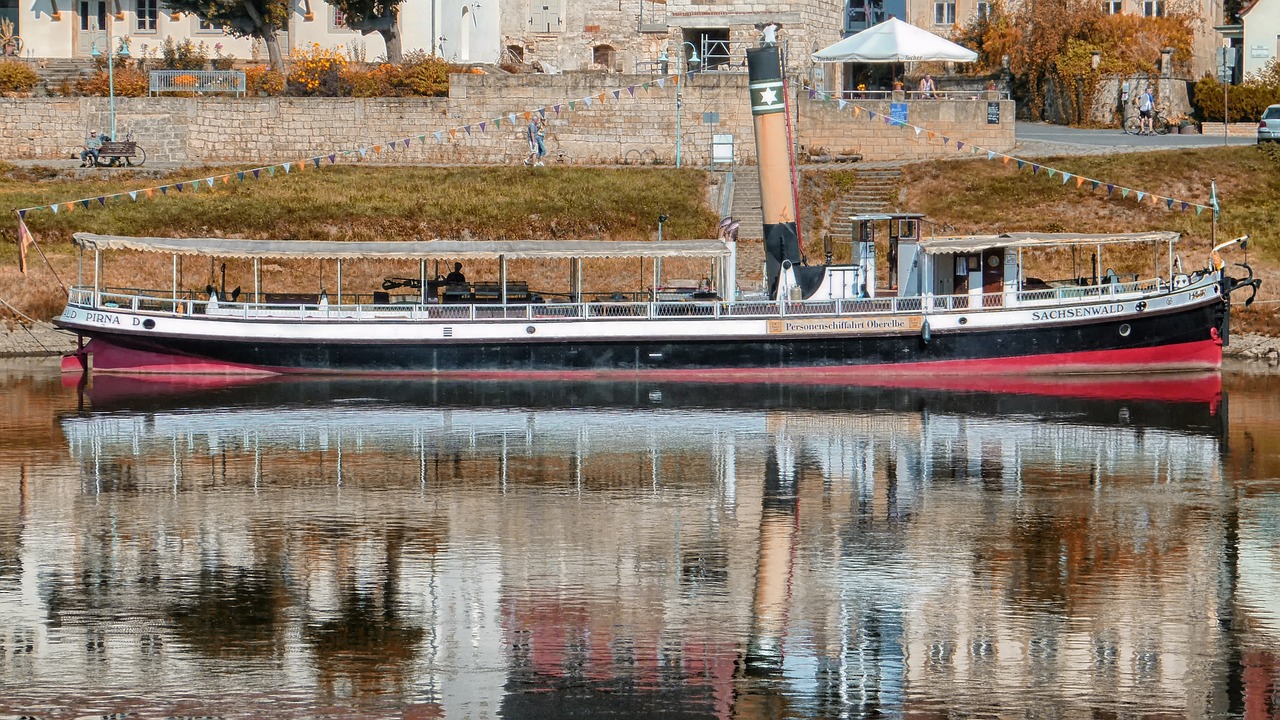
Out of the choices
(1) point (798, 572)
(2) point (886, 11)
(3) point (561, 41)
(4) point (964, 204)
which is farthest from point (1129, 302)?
(2) point (886, 11)

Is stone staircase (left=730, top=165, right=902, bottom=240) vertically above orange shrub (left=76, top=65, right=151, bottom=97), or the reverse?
orange shrub (left=76, top=65, right=151, bottom=97)

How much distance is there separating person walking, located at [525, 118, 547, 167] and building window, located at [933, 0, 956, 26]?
21207 millimetres

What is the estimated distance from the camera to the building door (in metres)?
69.8

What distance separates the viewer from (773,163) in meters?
42.7

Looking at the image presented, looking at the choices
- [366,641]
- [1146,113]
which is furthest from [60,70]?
[366,641]

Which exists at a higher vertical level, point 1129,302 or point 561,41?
point 561,41

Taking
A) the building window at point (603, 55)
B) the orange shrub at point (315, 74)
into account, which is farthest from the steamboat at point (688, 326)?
the building window at point (603, 55)

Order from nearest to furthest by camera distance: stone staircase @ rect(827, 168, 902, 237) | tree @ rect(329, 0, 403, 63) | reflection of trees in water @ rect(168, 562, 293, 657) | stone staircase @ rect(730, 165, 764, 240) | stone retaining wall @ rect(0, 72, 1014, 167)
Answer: reflection of trees in water @ rect(168, 562, 293, 657) → stone staircase @ rect(730, 165, 764, 240) → stone staircase @ rect(827, 168, 902, 237) → stone retaining wall @ rect(0, 72, 1014, 167) → tree @ rect(329, 0, 403, 63)

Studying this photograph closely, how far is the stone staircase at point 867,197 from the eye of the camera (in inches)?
2062

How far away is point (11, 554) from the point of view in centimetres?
2316

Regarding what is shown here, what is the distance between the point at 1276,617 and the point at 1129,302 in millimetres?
20720

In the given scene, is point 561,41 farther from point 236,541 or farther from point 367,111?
point 236,541

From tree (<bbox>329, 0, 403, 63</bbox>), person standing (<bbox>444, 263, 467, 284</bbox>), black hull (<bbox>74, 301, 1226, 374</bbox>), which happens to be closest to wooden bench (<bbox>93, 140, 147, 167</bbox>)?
tree (<bbox>329, 0, 403, 63</bbox>)

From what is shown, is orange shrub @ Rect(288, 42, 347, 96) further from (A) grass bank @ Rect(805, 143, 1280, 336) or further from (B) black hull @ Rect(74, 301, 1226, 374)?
(B) black hull @ Rect(74, 301, 1226, 374)
